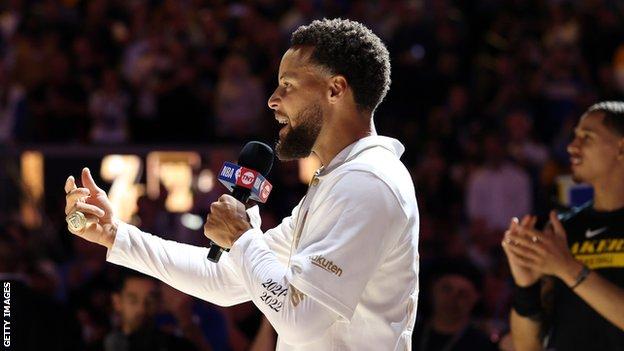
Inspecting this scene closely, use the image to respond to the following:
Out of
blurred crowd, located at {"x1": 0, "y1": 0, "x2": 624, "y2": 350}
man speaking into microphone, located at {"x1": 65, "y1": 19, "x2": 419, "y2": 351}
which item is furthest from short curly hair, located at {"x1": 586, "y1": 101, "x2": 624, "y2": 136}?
blurred crowd, located at {"x1": 0, "y1": 0, "x2": 624, "y2": 350}

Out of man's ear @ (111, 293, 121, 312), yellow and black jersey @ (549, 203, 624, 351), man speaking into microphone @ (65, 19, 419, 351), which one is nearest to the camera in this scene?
man speaking into microphone @ (65, 19, 419, 351)

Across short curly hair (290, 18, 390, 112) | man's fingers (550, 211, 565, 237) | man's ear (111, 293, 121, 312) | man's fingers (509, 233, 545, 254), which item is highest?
short curly hair (290, 18, 390, 112)

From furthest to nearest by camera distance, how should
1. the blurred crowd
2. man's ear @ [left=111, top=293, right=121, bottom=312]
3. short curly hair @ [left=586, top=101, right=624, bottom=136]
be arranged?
the blurred crowd < man's ear @ [left=111, top=293, right=121, bottom=312] < short curly hair @ [left=586, top=101, right=624, bottom=136]

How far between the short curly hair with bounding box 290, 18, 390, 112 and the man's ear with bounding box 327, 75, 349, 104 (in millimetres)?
16

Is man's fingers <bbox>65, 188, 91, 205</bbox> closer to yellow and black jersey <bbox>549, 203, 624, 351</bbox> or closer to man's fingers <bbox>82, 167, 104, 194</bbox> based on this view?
man's fingers <bbox>82, 167, 104, 194</bbox>

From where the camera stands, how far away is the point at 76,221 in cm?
368

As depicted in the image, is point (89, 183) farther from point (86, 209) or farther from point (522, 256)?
point (522, 256)

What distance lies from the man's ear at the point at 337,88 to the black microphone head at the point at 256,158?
280 mm

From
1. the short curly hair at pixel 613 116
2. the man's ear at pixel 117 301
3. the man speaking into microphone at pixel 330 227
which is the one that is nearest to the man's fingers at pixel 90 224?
the man speaking into microphone at pixel 330 227

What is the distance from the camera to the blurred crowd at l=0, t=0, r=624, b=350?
10227 mm

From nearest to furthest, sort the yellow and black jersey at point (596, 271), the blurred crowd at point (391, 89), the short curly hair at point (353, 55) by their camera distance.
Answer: the short curly hair at point (353, 55) → the yellow and black jersey at point (596, 271) → the blurred crowd at point (391, 89)

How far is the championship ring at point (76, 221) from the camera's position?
3680 mm

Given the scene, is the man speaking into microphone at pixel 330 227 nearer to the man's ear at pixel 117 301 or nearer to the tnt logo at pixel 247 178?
the tnt logo at pixel 247 178

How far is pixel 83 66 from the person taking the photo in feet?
37.8
